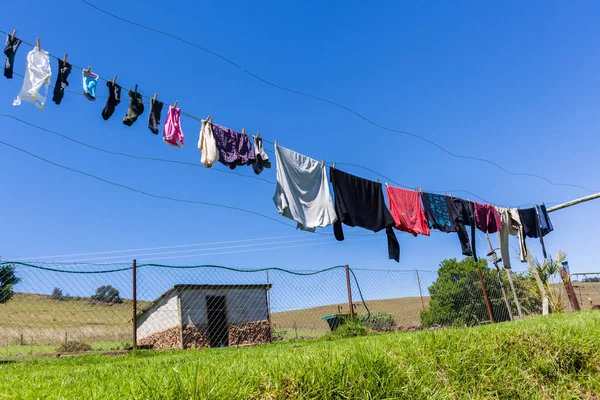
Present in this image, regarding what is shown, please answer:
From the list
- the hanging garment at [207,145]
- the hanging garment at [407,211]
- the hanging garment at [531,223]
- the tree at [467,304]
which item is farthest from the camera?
the tree at [467,304]

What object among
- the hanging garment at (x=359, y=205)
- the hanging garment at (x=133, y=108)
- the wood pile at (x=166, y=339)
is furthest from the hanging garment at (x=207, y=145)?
the wood pile at (x=166, y=339)

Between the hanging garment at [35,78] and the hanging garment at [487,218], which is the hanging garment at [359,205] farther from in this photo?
the hanging garment at [35,78]

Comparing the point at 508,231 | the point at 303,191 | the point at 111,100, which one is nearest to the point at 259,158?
the point at 303,191

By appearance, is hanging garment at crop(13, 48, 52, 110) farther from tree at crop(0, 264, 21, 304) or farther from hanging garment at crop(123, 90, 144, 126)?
tree at crop(0, 264, 21, 304)

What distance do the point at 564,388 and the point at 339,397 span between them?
188 cm

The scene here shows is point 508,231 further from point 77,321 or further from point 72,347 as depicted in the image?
point 72,347

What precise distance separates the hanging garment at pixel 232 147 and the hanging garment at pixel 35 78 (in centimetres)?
225

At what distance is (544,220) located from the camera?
12.0 metres

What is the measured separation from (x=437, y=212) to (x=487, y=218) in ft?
7.17

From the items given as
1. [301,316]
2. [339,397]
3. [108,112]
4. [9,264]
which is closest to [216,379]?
[339,397]

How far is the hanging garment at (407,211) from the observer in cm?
812

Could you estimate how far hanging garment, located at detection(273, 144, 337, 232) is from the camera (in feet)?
21.7

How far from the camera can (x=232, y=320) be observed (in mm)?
11836

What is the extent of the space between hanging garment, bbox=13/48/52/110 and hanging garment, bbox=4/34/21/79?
15cm
